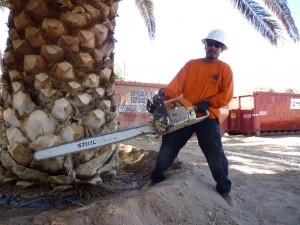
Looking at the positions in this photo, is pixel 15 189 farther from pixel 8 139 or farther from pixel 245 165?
pixel 245 165

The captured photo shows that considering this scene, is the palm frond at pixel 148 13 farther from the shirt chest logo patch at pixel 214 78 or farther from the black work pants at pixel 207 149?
the black work pants at pixel 207 149

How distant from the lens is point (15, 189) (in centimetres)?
266

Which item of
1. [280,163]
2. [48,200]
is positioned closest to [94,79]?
[48,200]

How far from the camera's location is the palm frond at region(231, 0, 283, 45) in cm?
493

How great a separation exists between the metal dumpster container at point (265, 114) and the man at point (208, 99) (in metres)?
9.06

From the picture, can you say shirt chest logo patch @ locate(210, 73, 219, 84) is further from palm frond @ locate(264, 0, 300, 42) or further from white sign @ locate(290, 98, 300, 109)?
white sign @ locate(290, 98, 300, 109)

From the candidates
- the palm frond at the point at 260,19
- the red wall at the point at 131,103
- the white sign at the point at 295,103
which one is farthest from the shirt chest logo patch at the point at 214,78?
the white sign at the point at 295,103

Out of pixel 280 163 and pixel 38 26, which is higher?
pixel 38 26

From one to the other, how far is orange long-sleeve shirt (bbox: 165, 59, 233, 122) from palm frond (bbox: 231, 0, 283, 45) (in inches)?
80.1

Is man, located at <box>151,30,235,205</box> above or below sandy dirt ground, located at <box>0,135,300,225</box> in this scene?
above

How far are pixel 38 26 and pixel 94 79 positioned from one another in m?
0.67

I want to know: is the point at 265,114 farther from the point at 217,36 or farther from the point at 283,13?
the point at 217,36

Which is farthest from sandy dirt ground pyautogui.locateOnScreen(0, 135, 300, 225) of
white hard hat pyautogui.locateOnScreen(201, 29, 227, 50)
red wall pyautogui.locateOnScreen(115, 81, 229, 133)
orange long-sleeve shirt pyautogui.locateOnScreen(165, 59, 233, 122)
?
red wall pyautogui.locateOnScreen(115, 81, 229, 133)

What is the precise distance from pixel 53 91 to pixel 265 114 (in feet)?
36.0
